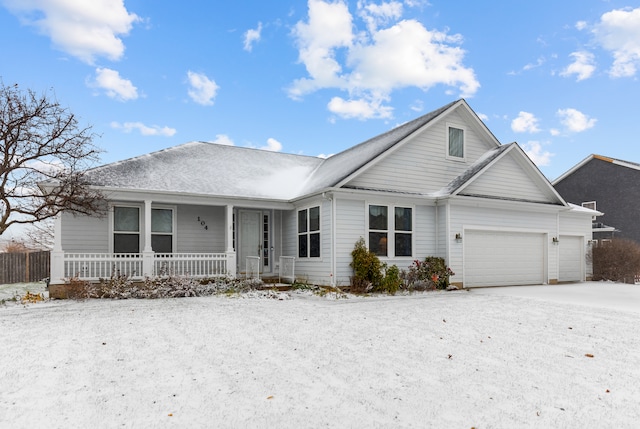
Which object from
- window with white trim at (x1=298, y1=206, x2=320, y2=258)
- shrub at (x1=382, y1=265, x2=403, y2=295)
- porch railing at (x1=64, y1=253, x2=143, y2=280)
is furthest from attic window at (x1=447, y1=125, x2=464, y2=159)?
porch railing at (x1=64, y1=253, x2=143, y2=280)

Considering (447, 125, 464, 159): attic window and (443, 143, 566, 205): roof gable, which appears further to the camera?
(447, 125, 464, 159): attic window

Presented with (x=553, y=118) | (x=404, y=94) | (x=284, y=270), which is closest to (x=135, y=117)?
(x=284, y=270)

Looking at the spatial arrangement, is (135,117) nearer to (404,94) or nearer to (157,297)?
(157,297)

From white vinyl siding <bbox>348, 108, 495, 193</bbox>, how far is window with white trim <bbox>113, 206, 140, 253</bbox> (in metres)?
6.83

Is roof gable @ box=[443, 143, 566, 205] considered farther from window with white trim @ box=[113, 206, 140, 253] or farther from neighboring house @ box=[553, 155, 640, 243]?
window with white trim @ box=[113, 206, 140, 253]

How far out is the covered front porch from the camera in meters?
11.9

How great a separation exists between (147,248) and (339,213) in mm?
5693

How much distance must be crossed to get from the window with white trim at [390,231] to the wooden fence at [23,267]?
14.2 metres

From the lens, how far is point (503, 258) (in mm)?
14711

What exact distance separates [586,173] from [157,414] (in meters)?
28.4

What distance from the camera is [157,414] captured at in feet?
11.7

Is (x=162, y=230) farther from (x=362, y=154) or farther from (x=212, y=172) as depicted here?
(x=362, y=154)

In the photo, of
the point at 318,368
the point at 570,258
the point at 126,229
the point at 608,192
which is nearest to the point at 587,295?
the point at 570,258

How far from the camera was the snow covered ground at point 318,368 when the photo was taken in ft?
11.7
